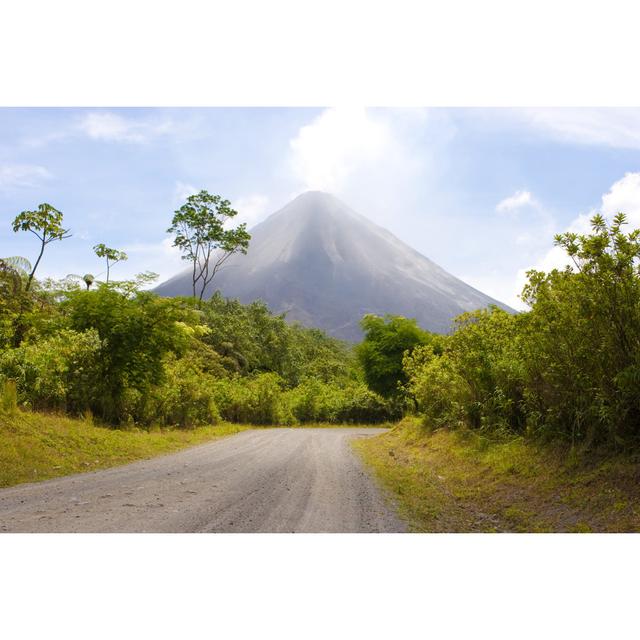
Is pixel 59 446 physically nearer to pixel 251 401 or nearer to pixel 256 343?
pixel 251 401

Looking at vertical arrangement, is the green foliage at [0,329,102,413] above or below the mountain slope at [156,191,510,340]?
below

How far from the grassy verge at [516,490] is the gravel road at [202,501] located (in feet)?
2.30

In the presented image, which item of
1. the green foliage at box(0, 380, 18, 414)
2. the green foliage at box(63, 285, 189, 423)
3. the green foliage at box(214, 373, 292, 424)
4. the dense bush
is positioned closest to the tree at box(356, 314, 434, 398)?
the green foliage at box(214, 373, 292, 424)

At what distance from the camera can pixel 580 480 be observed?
278 inches

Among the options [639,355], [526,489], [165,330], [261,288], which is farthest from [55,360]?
[261,288]

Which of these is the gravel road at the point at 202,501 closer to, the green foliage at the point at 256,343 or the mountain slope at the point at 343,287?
the green foliage at the point at 256,343

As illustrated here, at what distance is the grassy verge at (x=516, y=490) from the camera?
6.18m

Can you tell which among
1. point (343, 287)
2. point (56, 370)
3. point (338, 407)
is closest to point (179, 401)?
point (56, 370)

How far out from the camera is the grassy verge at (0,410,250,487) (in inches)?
355

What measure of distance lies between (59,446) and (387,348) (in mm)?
17752

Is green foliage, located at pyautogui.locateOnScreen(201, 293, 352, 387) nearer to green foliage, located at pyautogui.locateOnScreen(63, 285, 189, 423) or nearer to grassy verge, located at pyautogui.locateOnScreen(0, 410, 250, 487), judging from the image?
green foliage, located at pyautogui.locateOnScreen(63, 285, 189, 423)

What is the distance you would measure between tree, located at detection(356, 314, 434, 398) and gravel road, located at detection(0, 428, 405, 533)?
14840 millimetres

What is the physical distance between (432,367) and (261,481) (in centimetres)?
874

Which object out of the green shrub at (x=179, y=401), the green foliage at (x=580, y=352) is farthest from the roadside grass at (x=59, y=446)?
the green foliage at (x=580, y=352)
